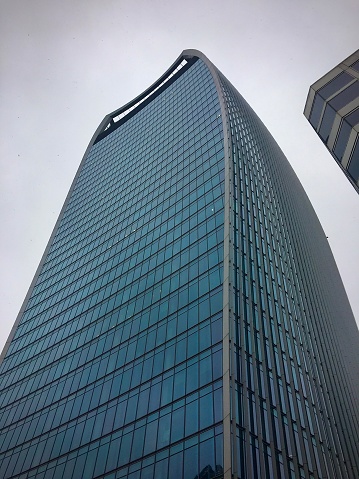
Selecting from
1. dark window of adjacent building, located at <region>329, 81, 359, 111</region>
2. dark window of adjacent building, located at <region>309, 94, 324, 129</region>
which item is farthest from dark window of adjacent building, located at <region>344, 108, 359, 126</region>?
dark window of adjacent building, located at <region>309, 94, 324, 129</region>

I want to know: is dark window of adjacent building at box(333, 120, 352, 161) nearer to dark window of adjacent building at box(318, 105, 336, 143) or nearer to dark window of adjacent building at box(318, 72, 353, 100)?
dark window of adjacent building at box(318, 105, 336, 143)

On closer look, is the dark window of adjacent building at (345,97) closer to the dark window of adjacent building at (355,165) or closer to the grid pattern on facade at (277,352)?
the dark window of adjacent building at (355,165)

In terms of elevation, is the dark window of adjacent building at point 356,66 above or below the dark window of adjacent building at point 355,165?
above

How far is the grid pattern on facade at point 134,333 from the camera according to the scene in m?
36.6

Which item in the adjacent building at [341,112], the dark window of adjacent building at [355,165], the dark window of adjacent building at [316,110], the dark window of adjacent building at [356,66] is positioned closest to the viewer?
the dark window of adjacent building at [355,165]

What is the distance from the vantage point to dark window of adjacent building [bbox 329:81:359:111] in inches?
949

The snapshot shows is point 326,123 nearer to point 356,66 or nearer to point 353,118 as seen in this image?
point 353,118

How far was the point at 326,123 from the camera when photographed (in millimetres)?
26266

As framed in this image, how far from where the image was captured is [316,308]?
75812 millimetres

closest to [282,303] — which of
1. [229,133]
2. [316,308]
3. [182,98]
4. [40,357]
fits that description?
[316,308]

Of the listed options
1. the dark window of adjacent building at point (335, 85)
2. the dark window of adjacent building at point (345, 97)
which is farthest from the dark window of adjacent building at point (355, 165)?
the dark window of adjacent building at point (335, 85)

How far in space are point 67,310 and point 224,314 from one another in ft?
119

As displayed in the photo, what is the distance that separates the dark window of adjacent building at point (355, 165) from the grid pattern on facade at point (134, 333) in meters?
19.5

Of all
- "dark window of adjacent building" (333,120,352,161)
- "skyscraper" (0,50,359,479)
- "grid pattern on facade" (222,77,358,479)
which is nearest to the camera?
"dark window of adjacent building" (333,120,352,161)
